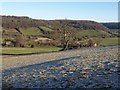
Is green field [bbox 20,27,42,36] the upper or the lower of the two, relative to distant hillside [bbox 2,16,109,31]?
lower

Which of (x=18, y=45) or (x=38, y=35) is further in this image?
(x=38, y=35)

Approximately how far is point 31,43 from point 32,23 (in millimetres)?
31004

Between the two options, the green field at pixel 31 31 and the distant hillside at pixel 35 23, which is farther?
the distant hillside at pixel 35 23

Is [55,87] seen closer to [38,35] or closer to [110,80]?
[110,80]

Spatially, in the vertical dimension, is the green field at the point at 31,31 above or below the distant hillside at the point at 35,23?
below

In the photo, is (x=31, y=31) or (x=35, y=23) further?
(x=35, y=23)

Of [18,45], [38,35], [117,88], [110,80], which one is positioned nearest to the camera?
[117,88]

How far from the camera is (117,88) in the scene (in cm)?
1398

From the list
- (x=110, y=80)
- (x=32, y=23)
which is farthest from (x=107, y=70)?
(x=32, y=23)

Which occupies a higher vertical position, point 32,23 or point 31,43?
point 32,23

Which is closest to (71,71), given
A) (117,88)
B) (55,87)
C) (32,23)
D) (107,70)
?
(107,70)

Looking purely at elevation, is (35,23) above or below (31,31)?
above

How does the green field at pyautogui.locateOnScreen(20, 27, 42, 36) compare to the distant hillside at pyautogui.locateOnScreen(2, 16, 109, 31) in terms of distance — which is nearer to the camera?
the green field at pyautogui.locateOnScreen(20, 27, 42, 36)

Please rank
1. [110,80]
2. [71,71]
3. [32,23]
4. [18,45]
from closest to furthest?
[110,80] < [71,71] < [18,45] < [32,23]
